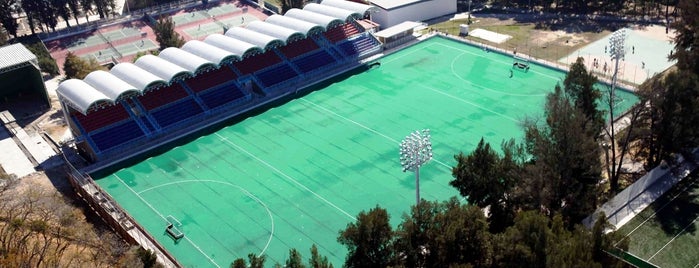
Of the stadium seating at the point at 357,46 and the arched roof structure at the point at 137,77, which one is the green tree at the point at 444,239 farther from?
the stadium seating at the point at 357,46

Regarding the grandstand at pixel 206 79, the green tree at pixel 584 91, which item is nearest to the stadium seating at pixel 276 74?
the grandstand at pixel 206 79

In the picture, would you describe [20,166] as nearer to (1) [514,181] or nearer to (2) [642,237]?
(1) [514,181]

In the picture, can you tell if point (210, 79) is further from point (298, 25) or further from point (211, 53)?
point (298, 25)

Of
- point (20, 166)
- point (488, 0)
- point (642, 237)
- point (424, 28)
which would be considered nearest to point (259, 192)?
point (20, 166)

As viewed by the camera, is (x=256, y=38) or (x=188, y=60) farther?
(x=256, y=38)

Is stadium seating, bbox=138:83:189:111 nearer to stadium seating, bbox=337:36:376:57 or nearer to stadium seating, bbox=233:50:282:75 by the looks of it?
stadium seating, bbox=233:50:282:75

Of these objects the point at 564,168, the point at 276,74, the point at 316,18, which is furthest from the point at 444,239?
the point at 316,18
